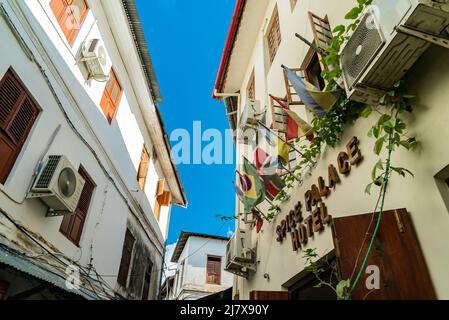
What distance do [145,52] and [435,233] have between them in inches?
362

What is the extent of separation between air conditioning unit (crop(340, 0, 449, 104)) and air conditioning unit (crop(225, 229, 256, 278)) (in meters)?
5.61

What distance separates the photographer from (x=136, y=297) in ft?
33.6

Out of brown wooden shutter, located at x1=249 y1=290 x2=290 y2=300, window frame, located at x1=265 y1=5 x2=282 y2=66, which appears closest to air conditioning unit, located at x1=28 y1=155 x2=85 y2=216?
brown wooden shutter, located at x1=249 y1=290 x2=290 y2=300

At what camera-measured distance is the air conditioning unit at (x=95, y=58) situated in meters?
7.21

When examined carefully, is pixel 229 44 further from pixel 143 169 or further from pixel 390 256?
pixel 390 256

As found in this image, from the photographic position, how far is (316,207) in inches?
186

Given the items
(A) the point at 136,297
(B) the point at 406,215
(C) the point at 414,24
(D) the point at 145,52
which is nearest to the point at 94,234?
(A) the point at 136,297

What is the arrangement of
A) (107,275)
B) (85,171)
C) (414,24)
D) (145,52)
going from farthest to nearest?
(145,52) < (107,275) < (85,171) < (414,24)

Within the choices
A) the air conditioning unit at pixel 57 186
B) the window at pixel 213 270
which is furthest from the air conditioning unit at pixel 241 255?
the window at pixel 213 270

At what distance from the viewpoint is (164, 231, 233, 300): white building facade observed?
792 inches

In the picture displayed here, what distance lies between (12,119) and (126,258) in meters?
5.94

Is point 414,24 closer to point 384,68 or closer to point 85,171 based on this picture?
point 384,68

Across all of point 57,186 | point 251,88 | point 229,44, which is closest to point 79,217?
point 57,186

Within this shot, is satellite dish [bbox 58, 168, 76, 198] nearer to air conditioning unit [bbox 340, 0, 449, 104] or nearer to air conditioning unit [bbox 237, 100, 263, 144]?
air conditioning unit [bbox 237, 100, 263, 144]
